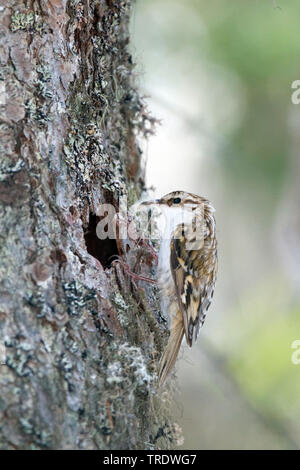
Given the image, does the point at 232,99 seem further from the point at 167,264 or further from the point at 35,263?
the point at 35,263

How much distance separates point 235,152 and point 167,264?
4.07 ft

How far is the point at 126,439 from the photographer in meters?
2.02

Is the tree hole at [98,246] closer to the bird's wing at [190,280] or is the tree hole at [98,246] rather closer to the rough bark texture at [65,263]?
the rough bark texture at [65,263]

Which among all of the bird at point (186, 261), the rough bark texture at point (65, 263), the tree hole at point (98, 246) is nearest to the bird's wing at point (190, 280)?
the bird at point (186, 261)

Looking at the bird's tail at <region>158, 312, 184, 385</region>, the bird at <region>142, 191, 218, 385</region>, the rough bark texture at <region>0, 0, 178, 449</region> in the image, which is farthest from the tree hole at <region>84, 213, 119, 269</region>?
the bird's tail at <region>158, 312, 184, 385</region>

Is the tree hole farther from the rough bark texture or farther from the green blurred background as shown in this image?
the green blurred background

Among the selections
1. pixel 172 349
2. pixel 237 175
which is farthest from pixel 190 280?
pixel 237 175

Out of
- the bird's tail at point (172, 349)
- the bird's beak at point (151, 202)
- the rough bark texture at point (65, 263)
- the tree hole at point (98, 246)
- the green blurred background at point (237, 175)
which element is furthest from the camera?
the green blurred background at point (237, 175)

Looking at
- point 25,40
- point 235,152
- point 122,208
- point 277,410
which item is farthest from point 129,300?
point 235,152

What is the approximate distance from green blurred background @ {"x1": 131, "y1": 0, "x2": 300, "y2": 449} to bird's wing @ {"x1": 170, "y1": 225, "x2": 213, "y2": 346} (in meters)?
0.35

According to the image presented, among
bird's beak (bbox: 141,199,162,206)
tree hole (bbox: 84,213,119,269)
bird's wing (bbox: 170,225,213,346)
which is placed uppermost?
bird's beak (bbox: 141,199,162,206)

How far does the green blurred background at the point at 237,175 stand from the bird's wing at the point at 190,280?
353 millimetres

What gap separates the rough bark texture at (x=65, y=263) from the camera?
6.23 ft

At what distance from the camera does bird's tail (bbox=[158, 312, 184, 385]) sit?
93.5 inches
